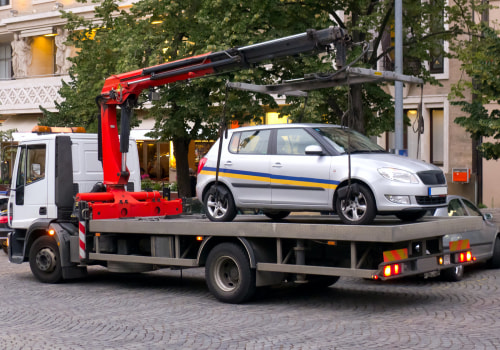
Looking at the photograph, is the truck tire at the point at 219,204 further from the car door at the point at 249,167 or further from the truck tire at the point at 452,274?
the truck tire at the point at 452,274

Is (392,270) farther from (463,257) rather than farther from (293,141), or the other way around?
(293,141)

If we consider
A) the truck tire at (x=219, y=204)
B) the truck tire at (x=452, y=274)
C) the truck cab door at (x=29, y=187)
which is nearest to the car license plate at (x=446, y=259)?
the truck tire at (x=452, y=274)

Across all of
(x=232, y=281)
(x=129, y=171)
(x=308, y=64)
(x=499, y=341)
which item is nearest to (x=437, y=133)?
(x=308, y=64)

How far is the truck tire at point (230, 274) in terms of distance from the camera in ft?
37.9

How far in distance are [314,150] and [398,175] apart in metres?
1.20

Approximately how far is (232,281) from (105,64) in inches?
578

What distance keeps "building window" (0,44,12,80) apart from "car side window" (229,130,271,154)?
112ft

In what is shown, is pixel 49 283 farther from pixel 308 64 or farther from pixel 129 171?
pixel 308 64

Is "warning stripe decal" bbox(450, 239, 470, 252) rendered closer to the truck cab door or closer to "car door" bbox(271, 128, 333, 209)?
"car door" bbox(271, 128, 333, 209)

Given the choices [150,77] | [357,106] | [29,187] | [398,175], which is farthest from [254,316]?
→ [357,106]

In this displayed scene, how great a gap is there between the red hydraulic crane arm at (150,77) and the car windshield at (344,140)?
1167 millimetres

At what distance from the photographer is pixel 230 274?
39.5 ft

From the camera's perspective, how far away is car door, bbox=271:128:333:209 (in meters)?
11.4

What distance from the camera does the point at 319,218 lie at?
13.0 meters
